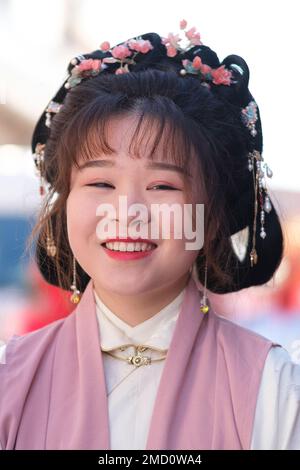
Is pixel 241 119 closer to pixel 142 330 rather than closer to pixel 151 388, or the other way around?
pixel 142 330

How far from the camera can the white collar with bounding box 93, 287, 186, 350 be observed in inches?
60.7

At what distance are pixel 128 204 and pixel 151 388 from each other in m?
0.42

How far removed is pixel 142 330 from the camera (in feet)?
5.12

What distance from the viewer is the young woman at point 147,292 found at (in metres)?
1.44

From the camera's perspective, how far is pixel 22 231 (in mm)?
2084

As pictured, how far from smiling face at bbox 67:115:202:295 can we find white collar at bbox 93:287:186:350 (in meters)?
0.09

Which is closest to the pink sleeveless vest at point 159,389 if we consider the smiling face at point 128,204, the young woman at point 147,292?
the young woman at point 147,292

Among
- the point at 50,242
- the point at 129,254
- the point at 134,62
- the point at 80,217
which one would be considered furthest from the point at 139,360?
the point at 134,62

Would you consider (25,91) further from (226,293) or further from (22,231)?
(226,293)

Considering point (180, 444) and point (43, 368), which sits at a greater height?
point (43, 368)

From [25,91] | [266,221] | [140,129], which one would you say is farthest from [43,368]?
[25,91]
